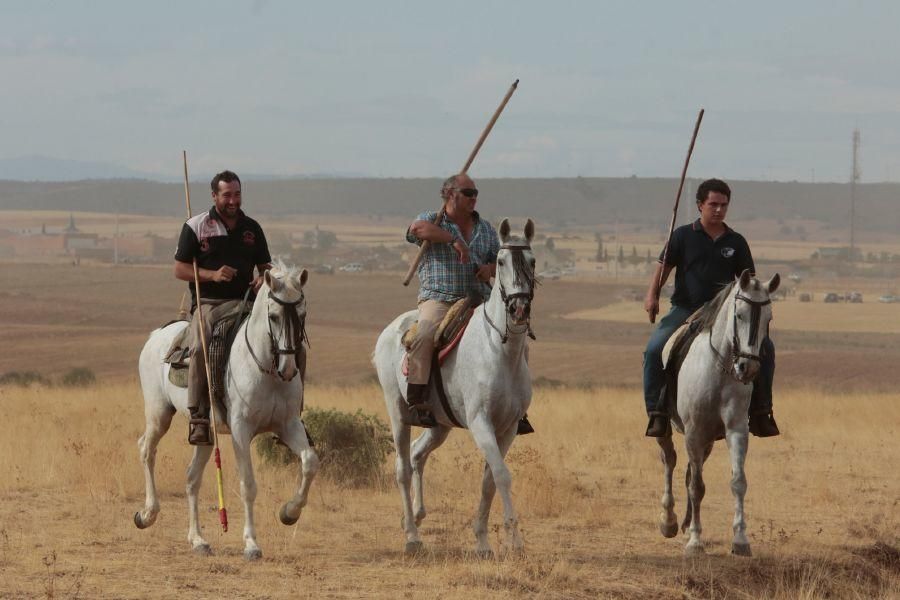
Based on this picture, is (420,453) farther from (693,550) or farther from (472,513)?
(693,550)

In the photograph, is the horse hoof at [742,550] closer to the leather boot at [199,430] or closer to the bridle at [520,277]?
the bridle at [520,277]

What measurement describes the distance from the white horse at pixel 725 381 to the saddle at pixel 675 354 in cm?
20

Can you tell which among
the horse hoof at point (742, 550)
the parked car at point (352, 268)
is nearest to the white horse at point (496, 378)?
the horse hoof at point (742, 550)

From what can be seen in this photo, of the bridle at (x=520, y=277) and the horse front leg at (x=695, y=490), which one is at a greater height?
the bridle at (x=520, y=277)

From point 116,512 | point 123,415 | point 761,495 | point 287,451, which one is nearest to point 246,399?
point 116,512

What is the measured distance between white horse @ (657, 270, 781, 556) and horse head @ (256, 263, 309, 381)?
3.16m

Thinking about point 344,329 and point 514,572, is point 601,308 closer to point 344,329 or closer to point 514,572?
point 344,329

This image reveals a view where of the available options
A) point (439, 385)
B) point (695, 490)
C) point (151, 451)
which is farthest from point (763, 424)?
point (151, 451)

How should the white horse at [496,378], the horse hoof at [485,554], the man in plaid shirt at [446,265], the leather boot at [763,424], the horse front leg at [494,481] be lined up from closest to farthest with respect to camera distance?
the white horse at [496,378]
the horse front leg at [494,481]
the horse hoof at [485,554]
the man in plaid shirt at [446,265]
the leather boot at [763,424]

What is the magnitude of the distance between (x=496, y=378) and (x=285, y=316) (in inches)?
64.1

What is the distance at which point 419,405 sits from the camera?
11.4 metres

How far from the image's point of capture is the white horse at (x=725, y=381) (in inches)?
421

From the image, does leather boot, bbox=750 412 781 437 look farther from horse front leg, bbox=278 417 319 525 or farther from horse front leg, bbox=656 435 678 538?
horse front leg, bbox=278 417 319 525

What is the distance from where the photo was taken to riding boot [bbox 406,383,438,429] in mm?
11398
